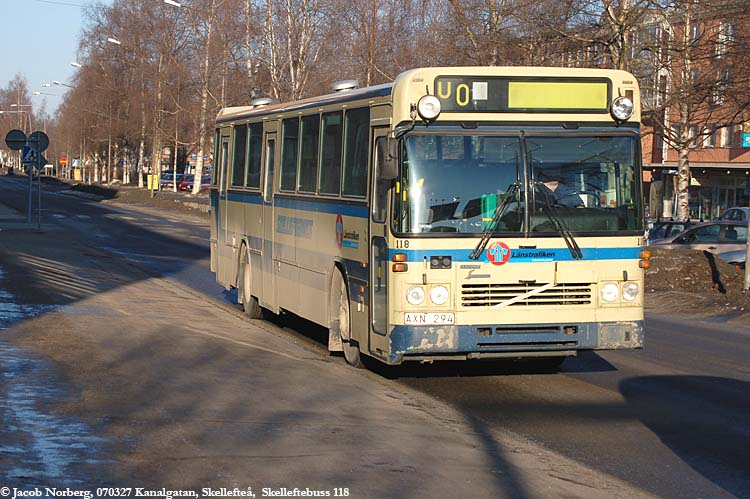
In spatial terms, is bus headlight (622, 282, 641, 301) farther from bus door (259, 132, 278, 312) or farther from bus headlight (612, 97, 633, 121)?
bus door (259, 132, 278, 312)

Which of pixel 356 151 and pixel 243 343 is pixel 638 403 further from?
pixel 243 343

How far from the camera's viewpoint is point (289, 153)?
15.4 meters

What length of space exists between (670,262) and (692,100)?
14.8ft

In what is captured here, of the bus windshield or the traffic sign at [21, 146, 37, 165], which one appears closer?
the bus windshield

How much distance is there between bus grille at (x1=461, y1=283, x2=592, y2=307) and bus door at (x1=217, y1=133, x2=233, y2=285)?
830 cm

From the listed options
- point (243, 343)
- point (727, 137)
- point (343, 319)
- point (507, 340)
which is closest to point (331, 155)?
point (343, 319)

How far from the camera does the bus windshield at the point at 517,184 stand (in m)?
11.1

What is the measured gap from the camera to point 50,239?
32.4m

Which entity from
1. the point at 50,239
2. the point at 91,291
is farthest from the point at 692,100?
the point at 50,239

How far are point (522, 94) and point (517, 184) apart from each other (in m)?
0.92

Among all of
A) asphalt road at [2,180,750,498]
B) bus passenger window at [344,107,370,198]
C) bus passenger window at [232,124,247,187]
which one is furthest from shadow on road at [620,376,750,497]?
bus passenger window at [232,124,247,187]

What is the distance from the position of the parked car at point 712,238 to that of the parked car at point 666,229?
0.60 meters

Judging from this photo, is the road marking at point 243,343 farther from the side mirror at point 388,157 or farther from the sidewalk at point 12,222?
the sidewalk at point 12,222

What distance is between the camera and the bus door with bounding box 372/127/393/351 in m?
11.4
